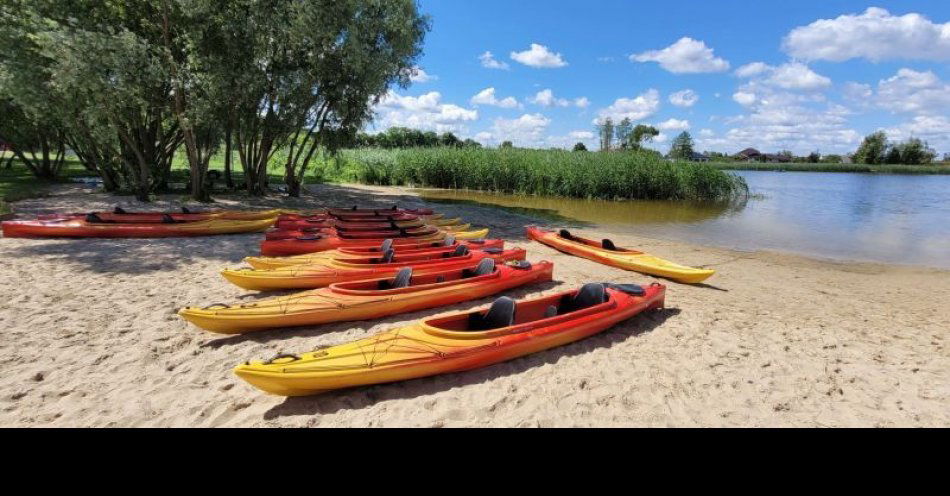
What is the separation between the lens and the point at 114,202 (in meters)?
14.2

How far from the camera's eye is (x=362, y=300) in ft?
18.4

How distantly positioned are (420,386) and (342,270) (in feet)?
10.2

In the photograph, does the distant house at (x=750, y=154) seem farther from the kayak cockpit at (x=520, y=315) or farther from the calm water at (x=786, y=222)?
the kayak cockpit at (x=520, y=315)

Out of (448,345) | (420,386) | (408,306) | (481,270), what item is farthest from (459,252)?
(420,386)

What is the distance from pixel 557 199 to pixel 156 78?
1627 cm

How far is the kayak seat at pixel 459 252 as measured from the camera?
795 cm

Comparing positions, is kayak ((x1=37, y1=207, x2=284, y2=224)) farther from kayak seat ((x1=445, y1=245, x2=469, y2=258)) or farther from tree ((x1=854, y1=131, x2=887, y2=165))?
tree ((x1=854, y1=131, x2=887, y2=165))

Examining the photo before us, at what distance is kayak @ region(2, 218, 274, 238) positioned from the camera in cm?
884

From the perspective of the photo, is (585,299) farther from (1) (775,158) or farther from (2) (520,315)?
(1) (775,158)

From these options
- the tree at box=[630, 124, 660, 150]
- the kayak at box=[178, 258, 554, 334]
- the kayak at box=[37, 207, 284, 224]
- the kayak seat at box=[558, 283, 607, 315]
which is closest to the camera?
the kayak at box=[178, 258, 554, 334]

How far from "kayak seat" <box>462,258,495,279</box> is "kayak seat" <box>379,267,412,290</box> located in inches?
35.9

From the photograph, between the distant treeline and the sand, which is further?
the distant treeline

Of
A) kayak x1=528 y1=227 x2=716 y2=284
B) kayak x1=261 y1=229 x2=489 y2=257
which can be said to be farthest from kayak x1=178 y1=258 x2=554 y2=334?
kayak x1=528 y1=227 x2=716 y2=284
